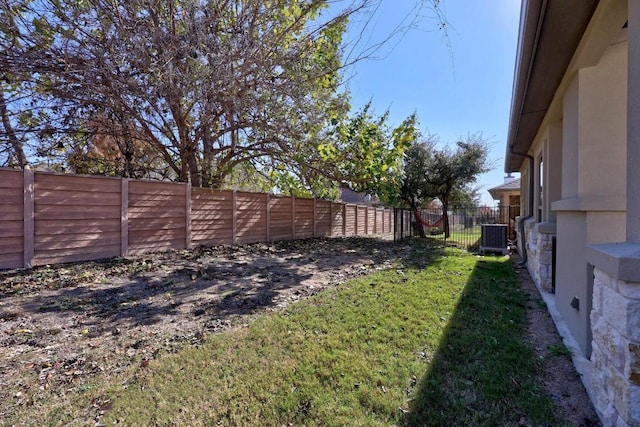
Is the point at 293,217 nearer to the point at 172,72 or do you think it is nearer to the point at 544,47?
the point at 172,72

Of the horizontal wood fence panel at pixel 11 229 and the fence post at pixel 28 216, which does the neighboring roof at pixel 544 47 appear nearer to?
the fence post at pixel 28 216

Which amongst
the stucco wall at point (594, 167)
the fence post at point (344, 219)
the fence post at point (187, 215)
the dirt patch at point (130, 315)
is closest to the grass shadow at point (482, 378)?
the dirt patch at point (130, 315)

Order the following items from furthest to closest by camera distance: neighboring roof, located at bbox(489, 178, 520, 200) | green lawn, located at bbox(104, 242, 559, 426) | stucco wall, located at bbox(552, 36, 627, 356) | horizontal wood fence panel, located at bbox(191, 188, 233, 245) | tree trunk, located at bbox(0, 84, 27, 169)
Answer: neighboring roof, located at bbox(489, 178, 520, 200)
horizontal wood fence panel, located at bbox(191, 188, 233, 245)
tree trunk, located at bbox(0, 84, 27, 169)
stucco wall, located at bbox(552, 36, 627, 356)
green lawn, located at bbox(104, 242, 559, 426)

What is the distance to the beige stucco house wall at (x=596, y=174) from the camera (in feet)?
6.23

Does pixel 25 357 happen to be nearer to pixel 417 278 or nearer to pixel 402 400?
pixel 402 400

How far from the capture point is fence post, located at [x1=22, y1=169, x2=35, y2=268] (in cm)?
561

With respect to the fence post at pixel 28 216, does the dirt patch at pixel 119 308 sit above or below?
below

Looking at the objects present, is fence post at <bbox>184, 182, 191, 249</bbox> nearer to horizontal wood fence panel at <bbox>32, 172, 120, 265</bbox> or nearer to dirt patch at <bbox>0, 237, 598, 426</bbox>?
dirt patch at <bbox>0, 237, 598, 426</bbox>

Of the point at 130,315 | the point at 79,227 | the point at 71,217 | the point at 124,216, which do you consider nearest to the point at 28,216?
the point at 71,217

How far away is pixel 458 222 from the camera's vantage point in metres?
16.6

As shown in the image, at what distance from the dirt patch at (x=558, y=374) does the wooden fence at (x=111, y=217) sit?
7.56m

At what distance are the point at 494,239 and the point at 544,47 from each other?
26.0ft

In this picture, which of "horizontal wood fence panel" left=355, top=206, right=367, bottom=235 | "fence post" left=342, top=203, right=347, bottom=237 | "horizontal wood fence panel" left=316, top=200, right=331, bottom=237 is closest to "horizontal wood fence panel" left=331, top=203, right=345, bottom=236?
"fence post" left=342, top=203, right=347, bottom=237

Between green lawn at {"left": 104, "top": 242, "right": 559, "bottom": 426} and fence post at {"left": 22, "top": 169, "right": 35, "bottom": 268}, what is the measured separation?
15.0ft
